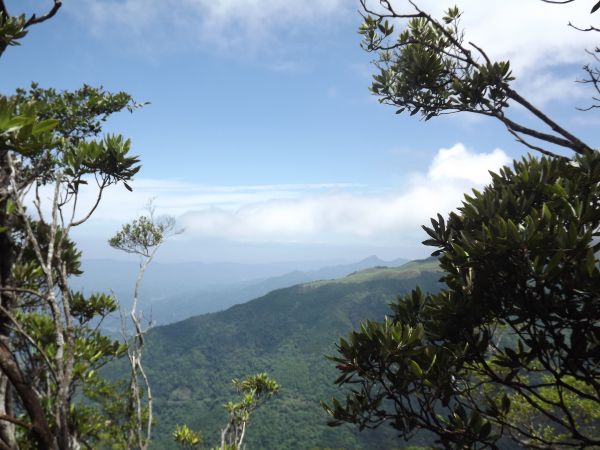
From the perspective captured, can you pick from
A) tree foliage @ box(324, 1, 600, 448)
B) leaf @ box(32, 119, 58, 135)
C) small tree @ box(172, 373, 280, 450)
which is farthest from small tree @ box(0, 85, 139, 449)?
small tree @ box(172, 373, 280, 450)

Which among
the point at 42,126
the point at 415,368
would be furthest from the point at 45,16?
the point at 415,368

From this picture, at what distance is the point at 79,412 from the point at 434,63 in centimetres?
957

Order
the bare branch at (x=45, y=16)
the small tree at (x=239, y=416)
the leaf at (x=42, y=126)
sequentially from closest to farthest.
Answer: the leaf at (x=42, y=126), the bare branch at (x=45, y=16), the small tree at (x=239, y=416)

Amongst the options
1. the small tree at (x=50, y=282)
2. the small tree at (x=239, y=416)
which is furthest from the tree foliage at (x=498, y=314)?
the small tree at (x=239, y=416)

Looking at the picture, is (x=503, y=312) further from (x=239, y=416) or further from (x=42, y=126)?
(x=239, y=416)

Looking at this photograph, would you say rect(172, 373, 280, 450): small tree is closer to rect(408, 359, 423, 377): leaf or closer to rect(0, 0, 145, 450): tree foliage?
rect(0, 0, 145, 450): tree foliage

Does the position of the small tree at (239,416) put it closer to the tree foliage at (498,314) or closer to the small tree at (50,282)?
the small tree at (50,282)

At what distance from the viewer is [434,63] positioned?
7.67 m

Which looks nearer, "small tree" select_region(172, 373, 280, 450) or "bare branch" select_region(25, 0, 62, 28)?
"bare branch" select_region(25, 0, 62, 28)

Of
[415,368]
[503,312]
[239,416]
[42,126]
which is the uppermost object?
[42,126]

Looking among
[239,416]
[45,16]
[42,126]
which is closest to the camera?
[42,126]

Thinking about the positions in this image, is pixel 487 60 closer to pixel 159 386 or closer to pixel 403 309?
pixel 403 309

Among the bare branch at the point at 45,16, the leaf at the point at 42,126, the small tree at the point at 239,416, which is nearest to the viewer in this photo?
the leaf at the point at 42,126

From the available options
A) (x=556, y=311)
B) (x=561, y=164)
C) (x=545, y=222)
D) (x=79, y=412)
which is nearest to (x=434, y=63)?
(x=561, y=164)
